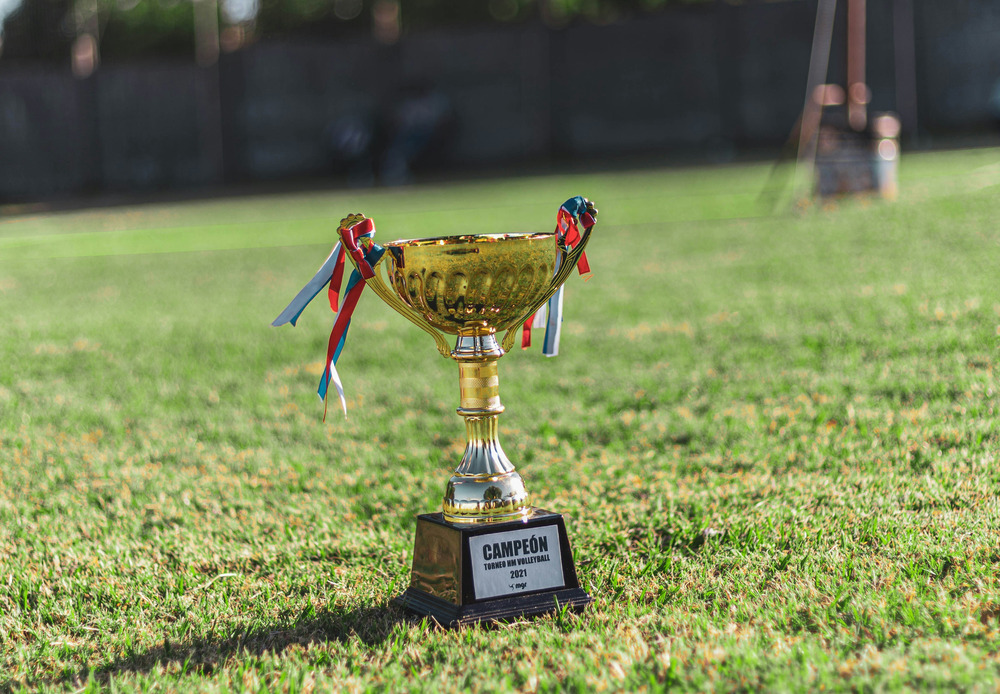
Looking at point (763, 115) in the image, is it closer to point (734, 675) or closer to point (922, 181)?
point (922, 181)

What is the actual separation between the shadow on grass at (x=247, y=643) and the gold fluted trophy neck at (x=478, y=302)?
0.33 m

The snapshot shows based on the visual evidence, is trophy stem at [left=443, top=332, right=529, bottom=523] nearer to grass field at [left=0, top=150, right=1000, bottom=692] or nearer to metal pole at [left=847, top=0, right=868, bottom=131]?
grass field at [left=0, top=150, right=1000, bottom=692]

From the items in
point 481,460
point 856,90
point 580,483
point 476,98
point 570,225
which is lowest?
point 580,483

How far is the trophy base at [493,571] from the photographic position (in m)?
2.49

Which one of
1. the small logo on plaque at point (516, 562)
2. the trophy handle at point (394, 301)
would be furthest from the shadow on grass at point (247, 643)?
the trophy handle at point (394, 301)

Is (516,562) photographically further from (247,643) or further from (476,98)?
(476,98)

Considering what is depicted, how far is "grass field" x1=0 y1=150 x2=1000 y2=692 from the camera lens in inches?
92.7

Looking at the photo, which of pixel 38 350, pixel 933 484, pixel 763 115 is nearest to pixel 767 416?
pixel 933 484

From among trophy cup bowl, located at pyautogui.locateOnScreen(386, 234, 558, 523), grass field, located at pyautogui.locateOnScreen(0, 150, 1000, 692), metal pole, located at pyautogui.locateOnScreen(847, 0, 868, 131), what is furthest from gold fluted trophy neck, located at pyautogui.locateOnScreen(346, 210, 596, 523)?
metal pole, located at pyautogui.locateOnScreen(847, 0, 868, 131)

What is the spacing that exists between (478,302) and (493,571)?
0.63 m

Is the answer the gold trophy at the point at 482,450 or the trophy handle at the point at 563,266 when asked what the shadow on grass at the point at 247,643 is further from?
the trophy handle at the point at 563,266

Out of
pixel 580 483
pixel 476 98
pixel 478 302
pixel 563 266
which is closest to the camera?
pixel 478 302

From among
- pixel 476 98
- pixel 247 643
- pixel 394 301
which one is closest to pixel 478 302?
pixel 394 301

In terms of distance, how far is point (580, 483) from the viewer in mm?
3826
